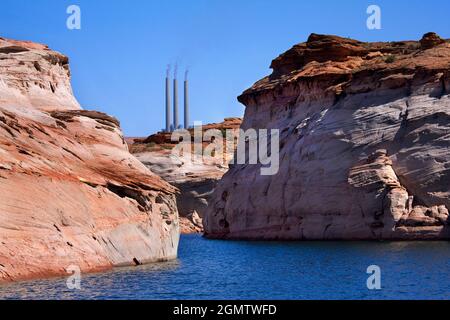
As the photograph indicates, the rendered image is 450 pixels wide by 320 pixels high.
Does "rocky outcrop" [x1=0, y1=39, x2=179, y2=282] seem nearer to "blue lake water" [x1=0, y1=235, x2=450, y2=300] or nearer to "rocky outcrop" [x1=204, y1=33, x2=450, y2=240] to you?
"blue lake water" [x1=0, y1=235, x2=450, y2=300]

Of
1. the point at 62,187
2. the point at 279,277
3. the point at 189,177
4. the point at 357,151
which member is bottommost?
the point at 279,277

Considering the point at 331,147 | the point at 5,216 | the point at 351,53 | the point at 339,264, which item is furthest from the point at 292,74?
the point at 5,216

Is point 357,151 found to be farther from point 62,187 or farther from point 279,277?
point 62,187

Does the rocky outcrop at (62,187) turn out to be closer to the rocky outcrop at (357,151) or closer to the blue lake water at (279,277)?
the blue lake water at (279,277)

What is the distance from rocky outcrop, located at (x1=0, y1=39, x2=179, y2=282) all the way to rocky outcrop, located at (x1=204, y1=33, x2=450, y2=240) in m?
13.6

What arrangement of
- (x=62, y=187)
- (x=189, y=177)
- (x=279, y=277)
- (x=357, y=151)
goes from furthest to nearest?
(x=189, y=177) < (x=357, y=151) < (x=279, y=277) < (x=62, y=187)

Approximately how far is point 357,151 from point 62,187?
24081mm

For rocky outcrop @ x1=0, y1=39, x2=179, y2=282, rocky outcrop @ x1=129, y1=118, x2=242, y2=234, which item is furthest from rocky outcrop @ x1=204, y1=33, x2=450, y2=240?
rocky outcrop @ x1=129, y1=118, x2=242, y2=234

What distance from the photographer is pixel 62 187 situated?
28906 millimetres

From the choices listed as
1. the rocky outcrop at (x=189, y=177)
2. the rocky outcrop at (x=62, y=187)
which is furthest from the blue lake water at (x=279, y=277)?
the rocky outcrop at (x=189, y=177)

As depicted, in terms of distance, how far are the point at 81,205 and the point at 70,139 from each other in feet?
12.3

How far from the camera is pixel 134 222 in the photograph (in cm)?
3281

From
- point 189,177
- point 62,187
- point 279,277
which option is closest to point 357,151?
point 279,277

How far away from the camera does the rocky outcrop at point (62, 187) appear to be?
26.5 meters
